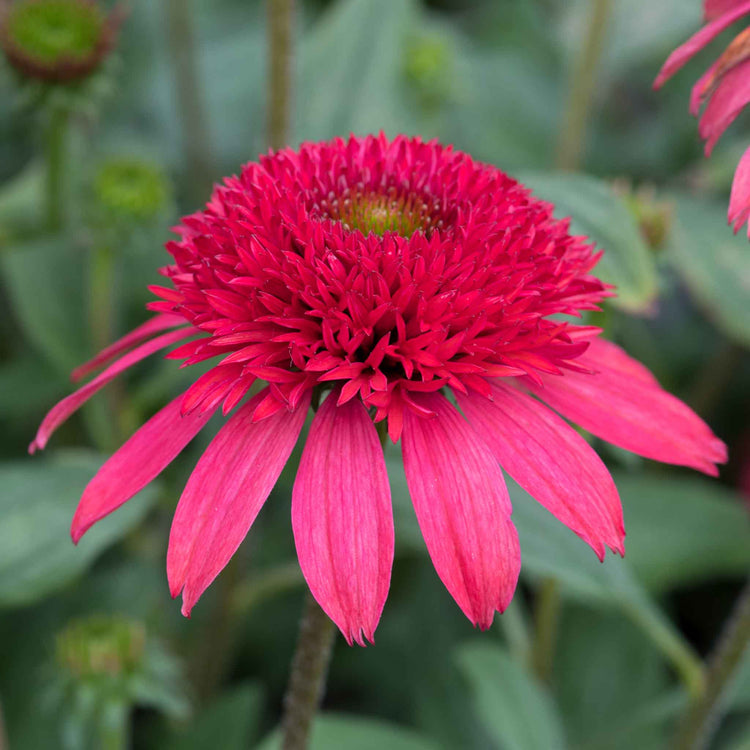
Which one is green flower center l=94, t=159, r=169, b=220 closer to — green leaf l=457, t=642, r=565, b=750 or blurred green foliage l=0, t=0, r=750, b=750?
blurred green foliage l=0, t=0, r=750, b=750

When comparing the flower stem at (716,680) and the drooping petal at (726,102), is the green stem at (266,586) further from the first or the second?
the drooping petal at (726,102)

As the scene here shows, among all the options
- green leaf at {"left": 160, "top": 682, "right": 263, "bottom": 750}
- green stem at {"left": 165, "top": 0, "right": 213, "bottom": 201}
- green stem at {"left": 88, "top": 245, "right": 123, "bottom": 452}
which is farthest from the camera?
green stem at {"left": 165, "top": 0, "right": 213, "bottom": 201}

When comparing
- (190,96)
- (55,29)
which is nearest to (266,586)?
(55,29)

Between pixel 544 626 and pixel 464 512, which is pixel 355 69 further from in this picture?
pixel 464 512

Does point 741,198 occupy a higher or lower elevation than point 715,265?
higher

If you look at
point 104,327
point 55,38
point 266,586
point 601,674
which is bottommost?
point 601,674

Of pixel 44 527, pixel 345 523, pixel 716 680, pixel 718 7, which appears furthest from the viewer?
pixel 44 527

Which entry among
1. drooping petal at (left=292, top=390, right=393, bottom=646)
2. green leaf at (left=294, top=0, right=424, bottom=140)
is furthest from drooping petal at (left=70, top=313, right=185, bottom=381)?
green leaf at (left=294, top=0, right=424, bottom=140)
